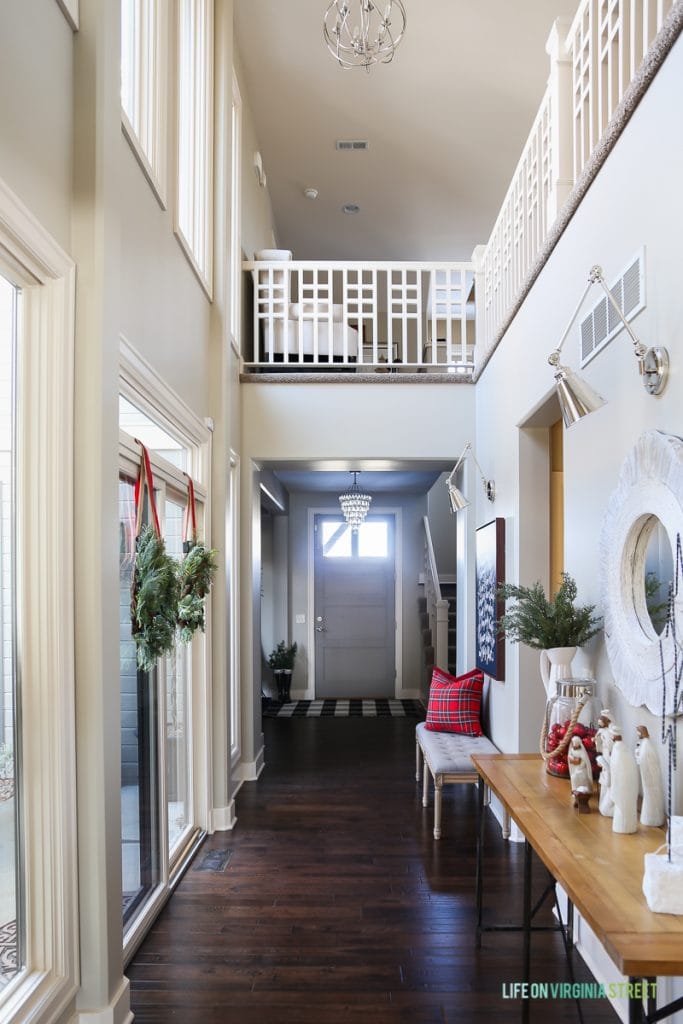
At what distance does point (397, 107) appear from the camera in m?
6.44

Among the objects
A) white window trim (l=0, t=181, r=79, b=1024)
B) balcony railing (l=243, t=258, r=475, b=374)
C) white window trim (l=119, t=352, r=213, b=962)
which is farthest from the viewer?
balcony railing (l=243, t=258, r=475, b=374)

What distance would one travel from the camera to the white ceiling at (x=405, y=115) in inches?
214

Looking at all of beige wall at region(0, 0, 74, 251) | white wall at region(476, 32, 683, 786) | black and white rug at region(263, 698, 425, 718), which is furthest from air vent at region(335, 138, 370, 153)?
black and white rug at region(263, 698, 425, 718)

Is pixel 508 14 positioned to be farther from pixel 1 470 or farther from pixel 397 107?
pixel 1 470

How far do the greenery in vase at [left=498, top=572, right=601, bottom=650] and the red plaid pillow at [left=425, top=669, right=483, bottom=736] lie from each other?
7.38 feet

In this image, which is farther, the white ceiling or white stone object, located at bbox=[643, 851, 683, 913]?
the white ceiling

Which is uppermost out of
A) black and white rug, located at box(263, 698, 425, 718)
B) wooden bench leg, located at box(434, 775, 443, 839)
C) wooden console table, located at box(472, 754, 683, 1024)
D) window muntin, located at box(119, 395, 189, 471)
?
window muntin, located at box(119, 395, 189, 471)

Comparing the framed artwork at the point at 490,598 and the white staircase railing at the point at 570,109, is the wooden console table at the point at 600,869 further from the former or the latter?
the white staircase railing at the point at 570,109

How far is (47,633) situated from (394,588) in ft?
25.0

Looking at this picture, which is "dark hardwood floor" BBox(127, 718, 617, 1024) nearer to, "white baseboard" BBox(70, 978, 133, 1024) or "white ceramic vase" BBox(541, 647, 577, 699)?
"white baseboard" BBox(70, 978, 133, 1024)

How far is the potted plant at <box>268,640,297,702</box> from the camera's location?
9.10 metres

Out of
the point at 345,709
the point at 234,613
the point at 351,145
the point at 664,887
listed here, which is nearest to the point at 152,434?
the point at 234,613

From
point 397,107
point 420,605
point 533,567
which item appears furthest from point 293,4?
point 420,605

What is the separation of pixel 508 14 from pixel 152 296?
12.6 feet
